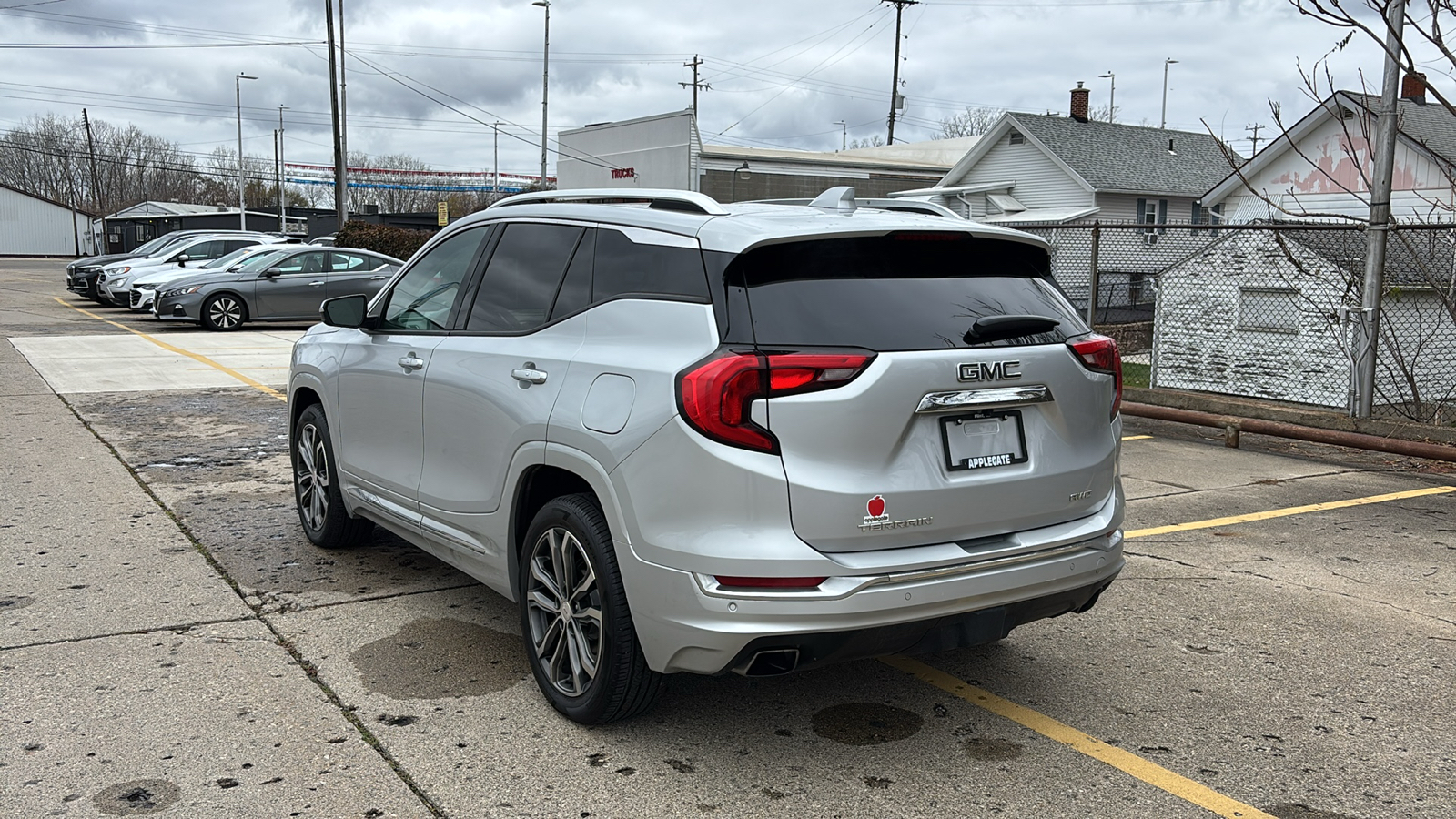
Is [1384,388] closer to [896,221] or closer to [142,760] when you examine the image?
[896,221]

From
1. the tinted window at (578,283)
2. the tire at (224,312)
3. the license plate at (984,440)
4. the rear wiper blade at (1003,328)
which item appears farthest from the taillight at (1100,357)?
the tire at (224,312)

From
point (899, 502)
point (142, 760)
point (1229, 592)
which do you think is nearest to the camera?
point (899, 502)

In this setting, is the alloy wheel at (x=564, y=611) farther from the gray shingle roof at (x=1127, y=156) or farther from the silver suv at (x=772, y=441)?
the gray shingle roof at (x=1127, y=156)

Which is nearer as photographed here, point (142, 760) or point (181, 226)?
point (142, 760)

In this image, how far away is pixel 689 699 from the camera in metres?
4.36

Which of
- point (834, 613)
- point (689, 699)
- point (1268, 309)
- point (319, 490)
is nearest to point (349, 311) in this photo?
point (319, 490)

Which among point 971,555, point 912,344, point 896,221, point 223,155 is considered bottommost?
point 971,555

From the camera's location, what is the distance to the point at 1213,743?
4012mm

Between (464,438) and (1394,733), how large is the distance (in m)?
3.48

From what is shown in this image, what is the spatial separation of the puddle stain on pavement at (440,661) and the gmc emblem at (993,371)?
6.86 ft

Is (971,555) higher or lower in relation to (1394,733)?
higher

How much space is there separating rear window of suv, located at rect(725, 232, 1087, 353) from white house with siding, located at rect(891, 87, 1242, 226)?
33523 mm

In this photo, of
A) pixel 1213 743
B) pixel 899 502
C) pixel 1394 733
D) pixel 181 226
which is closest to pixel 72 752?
pixel 899 502

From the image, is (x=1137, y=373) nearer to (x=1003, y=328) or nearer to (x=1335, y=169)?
(x=1335, y=169)
